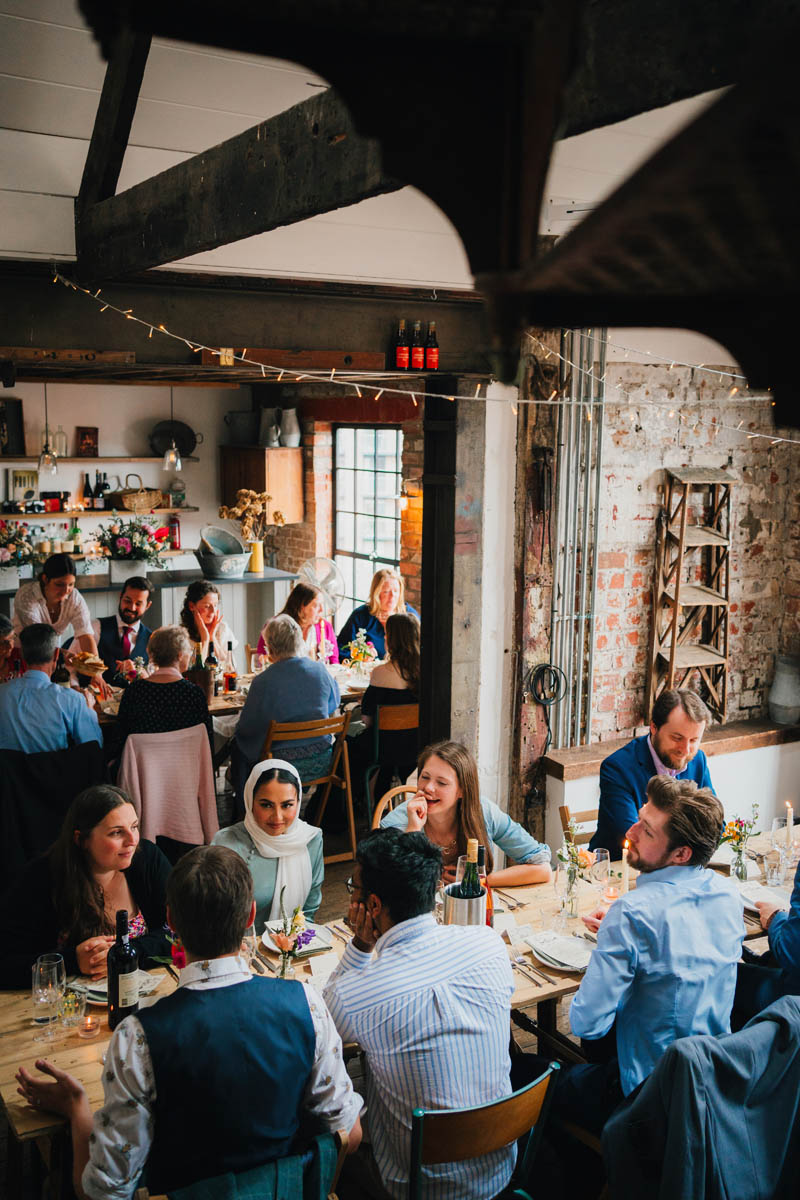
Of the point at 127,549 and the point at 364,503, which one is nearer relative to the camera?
the point at 127,549

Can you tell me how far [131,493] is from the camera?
945 centimetres

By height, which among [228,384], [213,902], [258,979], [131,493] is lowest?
[258,979]

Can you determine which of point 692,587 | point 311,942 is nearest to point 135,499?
point 692,587

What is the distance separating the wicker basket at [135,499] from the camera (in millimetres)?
9422

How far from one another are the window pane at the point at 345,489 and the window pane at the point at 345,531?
83 millimetres

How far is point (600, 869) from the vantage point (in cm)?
367

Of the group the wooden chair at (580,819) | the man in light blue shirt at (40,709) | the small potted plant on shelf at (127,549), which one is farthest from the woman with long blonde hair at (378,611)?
the man in light blue shirt at (40,709)

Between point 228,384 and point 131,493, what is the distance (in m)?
1.34

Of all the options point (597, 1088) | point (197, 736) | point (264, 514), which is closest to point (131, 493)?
point (264, 514)

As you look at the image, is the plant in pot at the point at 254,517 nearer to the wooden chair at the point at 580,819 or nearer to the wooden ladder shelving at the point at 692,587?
the wooden ladder shelving at the point at 692,587

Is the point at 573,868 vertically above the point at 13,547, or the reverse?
the point at 13,547

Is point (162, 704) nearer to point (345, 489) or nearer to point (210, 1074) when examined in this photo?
point (210, 1074)

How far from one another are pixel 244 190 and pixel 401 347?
2220 mm

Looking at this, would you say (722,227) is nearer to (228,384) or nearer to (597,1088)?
(597,1088)
